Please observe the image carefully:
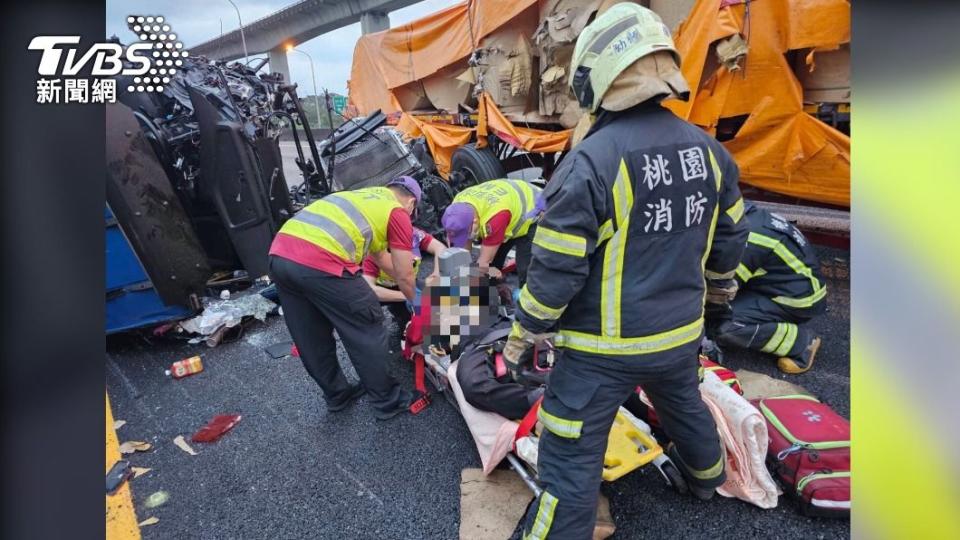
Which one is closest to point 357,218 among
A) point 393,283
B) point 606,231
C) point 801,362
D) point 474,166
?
point 393,283

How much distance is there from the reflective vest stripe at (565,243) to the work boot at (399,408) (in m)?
1.71

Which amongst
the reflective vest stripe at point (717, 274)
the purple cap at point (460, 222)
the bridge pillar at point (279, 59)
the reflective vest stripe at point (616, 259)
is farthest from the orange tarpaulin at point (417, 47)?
the reflective vest stripe at point (616, 259)

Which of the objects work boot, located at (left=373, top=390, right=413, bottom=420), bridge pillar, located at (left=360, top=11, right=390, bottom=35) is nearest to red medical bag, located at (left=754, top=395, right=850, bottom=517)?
work boot, located at (left=373, top=390, right=413, bottom=420)

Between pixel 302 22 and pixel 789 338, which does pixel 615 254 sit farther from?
pixel 302 22

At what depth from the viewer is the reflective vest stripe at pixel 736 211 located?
5.88 feet

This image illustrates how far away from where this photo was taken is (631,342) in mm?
1568

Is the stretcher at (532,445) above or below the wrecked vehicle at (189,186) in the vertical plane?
below

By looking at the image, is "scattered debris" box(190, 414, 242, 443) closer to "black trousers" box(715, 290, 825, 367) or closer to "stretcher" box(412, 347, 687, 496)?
"stretcher" box(412, 347, 687, 496)

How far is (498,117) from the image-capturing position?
5969mm

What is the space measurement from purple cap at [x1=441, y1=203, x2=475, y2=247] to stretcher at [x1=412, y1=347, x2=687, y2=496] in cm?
122

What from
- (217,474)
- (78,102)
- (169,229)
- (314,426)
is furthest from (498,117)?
(78,102)

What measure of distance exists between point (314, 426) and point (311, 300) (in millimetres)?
723

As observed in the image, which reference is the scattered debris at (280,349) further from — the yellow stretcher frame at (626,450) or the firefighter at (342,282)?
the yellow stretcher frame at (626,450)

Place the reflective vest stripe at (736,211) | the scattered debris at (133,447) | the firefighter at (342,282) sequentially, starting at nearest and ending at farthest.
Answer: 1. the reflective vest stripe at (736,211)
2. the firefighter at (342,282)
3. the scattered debris at (133,447)
